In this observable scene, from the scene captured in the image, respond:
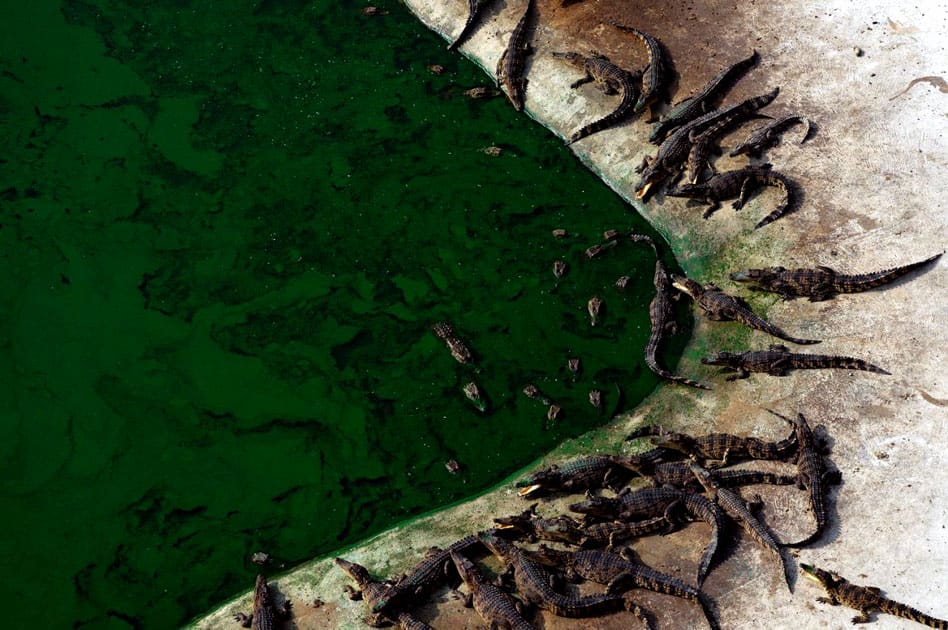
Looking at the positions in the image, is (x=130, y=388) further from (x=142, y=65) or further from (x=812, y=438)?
(x=812, y=438)

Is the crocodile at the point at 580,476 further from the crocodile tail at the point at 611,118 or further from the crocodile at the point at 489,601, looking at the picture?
the crocodile tail at the point at 611,118

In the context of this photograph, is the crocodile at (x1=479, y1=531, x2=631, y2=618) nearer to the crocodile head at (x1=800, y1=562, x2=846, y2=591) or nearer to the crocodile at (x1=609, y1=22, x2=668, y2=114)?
the crocodile head at (x1=800, y1=562, x2=846, y2=591)

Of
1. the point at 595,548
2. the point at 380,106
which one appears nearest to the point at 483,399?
the point at 595,548

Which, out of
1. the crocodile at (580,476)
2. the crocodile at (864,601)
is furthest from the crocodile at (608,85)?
the crocodile at (864,601)

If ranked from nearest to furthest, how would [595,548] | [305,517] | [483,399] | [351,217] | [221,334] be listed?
[595,548] < [305,517] < [483,399] < [221,334] < [351,217]

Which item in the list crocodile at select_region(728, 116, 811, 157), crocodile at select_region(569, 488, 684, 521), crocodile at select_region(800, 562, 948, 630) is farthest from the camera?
crocodile at select_region(728, 116, 811, 157)

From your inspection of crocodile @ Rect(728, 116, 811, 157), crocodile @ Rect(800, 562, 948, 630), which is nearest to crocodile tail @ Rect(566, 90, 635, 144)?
crocodile @ Rect(728, 116, 811, 157)
